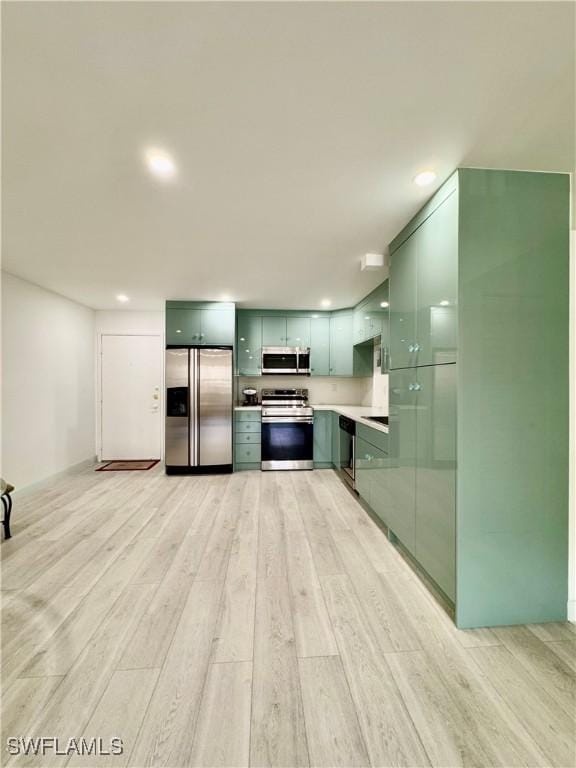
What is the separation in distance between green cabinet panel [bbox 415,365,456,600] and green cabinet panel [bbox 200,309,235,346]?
290 centimetres

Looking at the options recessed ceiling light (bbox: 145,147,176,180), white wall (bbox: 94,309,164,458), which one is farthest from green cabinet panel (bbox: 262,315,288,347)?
recessed ceiling light (bbox: 145,147,176,180)

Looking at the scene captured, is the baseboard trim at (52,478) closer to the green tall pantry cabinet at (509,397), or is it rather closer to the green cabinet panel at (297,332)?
the green cabinet panel at (297,332)

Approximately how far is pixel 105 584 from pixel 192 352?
2.85 m

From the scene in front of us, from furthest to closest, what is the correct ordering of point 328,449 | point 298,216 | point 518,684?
1. point 328,449
2. point 298,216
3. point 518,684

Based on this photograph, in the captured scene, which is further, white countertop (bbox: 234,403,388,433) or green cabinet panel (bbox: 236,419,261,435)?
green cabinet panel (bbox: 236,419,261,435)

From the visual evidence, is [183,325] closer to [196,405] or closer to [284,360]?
[196,405]

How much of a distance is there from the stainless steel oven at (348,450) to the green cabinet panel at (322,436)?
1.12ft

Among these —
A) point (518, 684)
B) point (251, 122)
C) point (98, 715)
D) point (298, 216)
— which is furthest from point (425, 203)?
point (98, 715)

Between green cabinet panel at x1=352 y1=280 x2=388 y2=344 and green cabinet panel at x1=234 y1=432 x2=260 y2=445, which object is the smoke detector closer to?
green cabinet panel at x1=352 y1=280 x2=388 y2=344

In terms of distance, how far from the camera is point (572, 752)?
3.45 feet

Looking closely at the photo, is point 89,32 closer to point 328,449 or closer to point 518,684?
point 518,684

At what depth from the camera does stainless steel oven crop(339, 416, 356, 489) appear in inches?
142

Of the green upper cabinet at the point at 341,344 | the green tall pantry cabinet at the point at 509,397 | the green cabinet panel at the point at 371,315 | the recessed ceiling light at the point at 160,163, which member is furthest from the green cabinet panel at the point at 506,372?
the green upper cabinet at the point at 341,344

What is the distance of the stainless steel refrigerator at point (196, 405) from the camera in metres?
4.21
